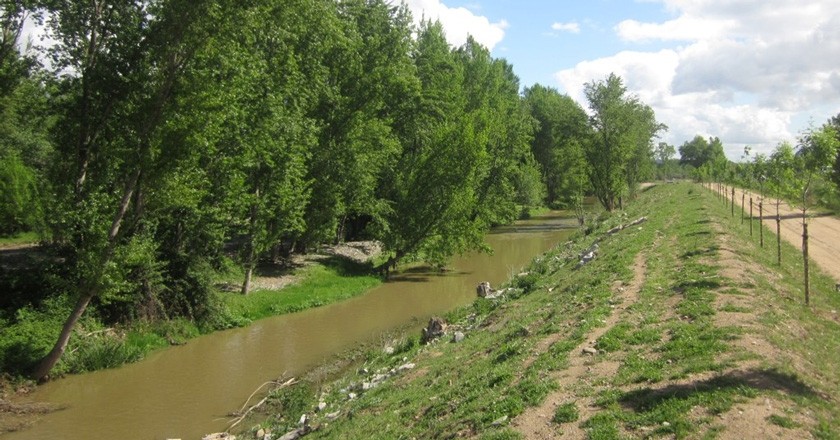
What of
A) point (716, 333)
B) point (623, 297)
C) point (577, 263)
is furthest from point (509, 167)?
point (716, 333)

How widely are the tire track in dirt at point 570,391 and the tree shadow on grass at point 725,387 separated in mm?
660

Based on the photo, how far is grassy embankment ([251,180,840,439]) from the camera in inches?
309

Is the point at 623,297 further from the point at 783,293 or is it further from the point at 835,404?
the point at 835,404

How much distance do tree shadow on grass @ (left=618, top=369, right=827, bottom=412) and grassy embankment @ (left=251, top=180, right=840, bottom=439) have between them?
3 centimetres

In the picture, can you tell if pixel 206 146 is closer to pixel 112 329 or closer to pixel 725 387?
pixel 112 329

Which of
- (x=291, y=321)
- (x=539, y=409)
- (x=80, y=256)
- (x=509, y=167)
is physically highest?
(x=509, y=167)

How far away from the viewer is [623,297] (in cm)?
1499

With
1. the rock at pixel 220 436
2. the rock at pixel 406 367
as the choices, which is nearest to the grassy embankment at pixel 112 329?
the rock at pixel 220 436

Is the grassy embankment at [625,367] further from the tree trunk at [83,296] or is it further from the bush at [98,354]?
the bush at [98,354]

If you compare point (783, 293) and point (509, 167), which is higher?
point (509, 167)

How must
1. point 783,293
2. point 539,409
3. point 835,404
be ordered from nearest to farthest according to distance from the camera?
point 835,404 → point 539,409 → point 783,293

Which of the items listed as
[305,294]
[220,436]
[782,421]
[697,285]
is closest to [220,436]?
[220,436]

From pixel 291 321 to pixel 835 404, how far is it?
19.9 metres

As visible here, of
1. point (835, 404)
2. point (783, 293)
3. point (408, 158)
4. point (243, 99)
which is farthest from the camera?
point (408, 158)
